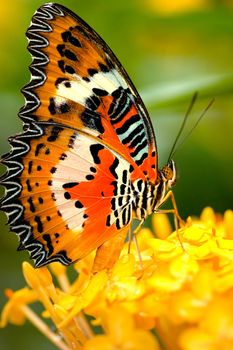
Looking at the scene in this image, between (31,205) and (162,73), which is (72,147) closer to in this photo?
(31,205)

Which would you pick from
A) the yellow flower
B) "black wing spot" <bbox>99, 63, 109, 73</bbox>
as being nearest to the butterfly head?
"black wing spot" <bbox>99, 63, 109, 73</bbox>

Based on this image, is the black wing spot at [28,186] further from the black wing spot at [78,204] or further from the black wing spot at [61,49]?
the black wing spot at [61,49]

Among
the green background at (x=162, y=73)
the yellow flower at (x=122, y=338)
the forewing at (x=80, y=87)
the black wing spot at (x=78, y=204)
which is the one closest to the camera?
the yellow flower at (x=122, y=338)

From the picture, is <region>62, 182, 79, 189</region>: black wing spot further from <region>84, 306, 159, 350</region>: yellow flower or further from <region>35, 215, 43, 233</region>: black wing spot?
<region>84, 306, 159, 350</region>: yellow flower

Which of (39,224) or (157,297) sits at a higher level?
(39,224)

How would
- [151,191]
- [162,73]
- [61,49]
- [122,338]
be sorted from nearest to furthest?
[122,338], [61,49], [151,191], [162,73]

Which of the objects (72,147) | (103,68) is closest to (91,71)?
(103,68)

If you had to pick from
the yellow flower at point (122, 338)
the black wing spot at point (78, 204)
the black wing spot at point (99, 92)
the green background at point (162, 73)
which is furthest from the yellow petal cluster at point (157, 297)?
the green background at point (162, 73)
